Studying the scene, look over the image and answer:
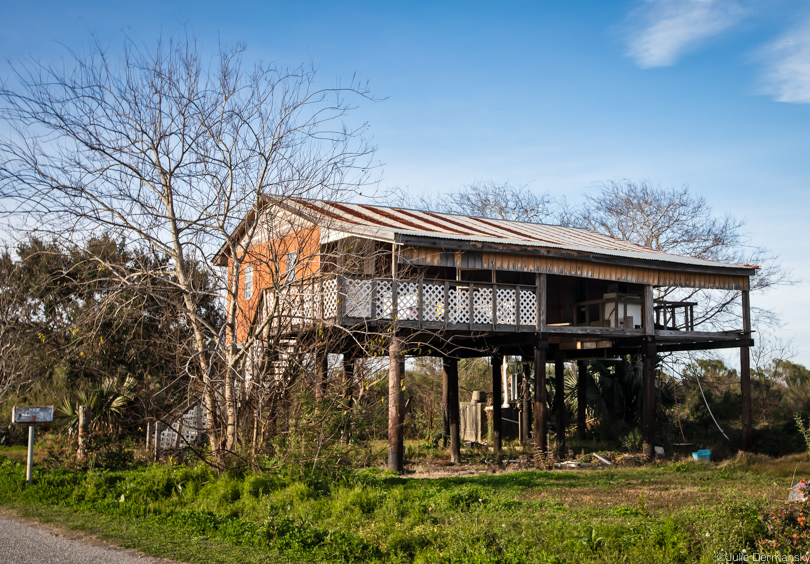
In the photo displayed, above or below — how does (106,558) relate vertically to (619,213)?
below

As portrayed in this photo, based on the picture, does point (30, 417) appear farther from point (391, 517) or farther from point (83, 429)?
point (391, 517)

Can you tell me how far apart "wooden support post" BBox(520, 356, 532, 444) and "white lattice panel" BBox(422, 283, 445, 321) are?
6.53 metres

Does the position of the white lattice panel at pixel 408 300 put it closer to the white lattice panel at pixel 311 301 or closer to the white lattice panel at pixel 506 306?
the white lattice panel at pixel 506 306

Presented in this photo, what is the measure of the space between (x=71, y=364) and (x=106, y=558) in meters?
15.3

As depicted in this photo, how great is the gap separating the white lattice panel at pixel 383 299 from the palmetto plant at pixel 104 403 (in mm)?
5744

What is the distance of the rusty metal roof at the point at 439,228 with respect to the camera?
45.0 feet

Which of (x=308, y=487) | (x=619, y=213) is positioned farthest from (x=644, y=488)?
(x=619, y=213)

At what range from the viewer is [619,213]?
114 feet

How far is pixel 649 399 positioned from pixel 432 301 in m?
6.93

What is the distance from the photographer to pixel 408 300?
15.4 meters

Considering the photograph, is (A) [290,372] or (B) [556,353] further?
(B) [556,353]

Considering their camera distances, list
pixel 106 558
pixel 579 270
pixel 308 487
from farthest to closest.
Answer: pixel 579 270 < pixel 308 487 < pixel 106 558

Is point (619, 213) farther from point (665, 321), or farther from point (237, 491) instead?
point (237, 491)

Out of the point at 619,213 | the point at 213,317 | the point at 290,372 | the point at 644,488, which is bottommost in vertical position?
the point at 644,488
